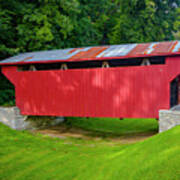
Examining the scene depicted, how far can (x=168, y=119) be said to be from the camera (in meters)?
9.34

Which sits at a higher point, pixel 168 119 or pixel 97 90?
pixel 97 90

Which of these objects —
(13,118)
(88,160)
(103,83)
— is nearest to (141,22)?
(103,83)

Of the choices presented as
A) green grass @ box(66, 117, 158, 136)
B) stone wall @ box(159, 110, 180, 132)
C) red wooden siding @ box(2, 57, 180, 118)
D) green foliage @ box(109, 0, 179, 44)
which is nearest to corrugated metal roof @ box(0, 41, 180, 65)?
red wooden siding @ box(2, 57, 180, 118)

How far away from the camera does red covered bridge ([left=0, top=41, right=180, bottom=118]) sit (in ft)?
32.5

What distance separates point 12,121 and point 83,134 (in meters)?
4.37

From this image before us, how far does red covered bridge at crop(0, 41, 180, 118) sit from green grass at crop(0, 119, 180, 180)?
208 cm

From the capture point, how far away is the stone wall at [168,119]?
29.9ft

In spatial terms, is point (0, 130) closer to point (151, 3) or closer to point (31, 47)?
point (31, 47)

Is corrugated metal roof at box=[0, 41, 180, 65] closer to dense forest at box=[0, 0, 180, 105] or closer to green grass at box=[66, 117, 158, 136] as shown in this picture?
dense forest at box=[0, 0, 180, 105]

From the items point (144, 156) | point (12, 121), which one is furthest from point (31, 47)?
point (144, 156)

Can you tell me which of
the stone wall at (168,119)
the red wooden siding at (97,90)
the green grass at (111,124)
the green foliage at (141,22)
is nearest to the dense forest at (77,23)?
the green foliage at (141,22)

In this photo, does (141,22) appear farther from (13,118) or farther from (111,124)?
(13,118)

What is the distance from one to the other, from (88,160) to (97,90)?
4397mm

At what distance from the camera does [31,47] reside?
57.4 feet
